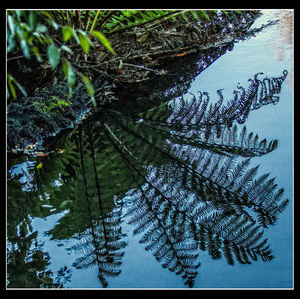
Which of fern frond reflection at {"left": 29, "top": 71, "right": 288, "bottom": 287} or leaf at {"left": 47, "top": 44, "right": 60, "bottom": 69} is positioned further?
fern frond reflection at {"left": 29, "top": 71, "right": 288, "bottom": 287}

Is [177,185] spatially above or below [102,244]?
above

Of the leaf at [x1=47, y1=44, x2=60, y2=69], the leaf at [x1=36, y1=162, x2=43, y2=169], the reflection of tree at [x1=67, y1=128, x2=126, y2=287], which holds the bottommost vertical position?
the reflection of tree at [x1=67, y1=128, x2=126, y2=287]

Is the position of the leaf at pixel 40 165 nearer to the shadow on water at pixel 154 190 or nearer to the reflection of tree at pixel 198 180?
the shadow on water at pixel 154 190

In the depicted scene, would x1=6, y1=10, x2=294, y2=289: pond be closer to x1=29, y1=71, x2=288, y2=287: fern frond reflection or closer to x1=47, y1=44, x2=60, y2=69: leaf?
x1=29, y1=71, x2=288, y2=287: fern frond reflection

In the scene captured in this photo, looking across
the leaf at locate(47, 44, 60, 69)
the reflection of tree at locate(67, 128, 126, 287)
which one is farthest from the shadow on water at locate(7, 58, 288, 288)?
the leaf at locate(47, 44, 60, 69)

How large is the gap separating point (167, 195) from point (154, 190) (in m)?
0.07

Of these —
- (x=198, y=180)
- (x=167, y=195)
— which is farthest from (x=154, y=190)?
(x=198, y=180)

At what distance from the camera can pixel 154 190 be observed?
169cm

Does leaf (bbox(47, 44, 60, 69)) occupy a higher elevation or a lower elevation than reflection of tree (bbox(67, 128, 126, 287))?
higher

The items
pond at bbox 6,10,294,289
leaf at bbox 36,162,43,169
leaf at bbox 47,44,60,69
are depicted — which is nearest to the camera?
leaf at bbox 47,44,60,69

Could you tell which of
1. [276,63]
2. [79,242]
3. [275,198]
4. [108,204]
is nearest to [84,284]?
[79,242]

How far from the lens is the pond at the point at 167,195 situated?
4.28 feet

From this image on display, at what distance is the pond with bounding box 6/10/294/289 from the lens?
4.28 ft

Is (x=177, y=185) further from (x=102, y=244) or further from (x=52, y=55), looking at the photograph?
(x=52, y=55)
